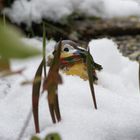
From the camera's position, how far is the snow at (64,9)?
2.70 m

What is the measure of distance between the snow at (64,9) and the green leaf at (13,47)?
225cm

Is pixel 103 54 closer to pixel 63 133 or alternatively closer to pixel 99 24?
pixel 63 133

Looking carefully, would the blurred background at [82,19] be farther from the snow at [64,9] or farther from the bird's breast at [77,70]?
the bird's breast at [77,70]

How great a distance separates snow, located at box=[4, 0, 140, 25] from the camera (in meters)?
2.70

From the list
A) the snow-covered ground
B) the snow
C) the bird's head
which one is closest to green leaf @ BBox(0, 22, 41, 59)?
the snow-covered ground

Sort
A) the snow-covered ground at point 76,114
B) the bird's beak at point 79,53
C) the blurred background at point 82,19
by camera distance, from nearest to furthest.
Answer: the snow-covered ground at point 76,114 → the bird's beak at point 79,53 → the blurred background at point 82,19

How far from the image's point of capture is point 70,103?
3.65ft

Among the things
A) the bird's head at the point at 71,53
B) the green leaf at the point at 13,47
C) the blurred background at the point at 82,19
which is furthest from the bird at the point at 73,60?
the blurred background at the point at 82,19

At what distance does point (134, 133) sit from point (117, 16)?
6.65ft

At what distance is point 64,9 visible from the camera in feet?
9.05

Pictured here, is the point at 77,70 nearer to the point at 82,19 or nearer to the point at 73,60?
the point at 73,60

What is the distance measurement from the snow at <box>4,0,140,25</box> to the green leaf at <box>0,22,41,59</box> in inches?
88.4

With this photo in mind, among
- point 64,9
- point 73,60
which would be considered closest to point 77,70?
point 73,60

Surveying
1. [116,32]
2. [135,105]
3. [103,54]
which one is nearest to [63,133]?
[135,105]
